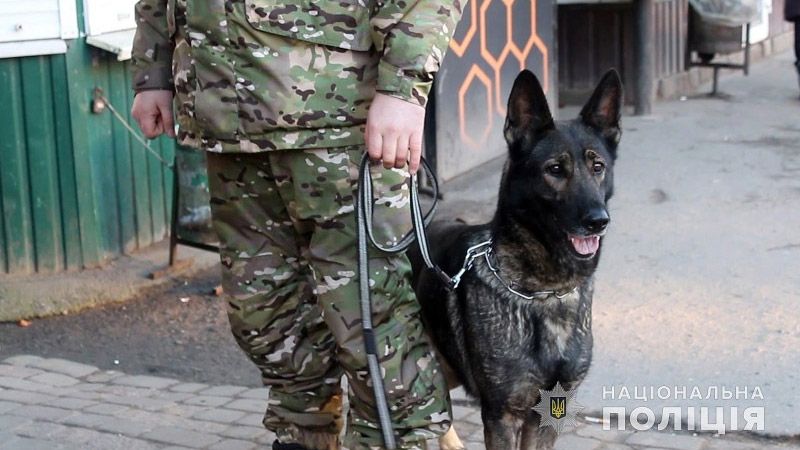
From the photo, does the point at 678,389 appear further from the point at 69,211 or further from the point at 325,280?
the point at 69,211

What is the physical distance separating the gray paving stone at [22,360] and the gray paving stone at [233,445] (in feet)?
4.81

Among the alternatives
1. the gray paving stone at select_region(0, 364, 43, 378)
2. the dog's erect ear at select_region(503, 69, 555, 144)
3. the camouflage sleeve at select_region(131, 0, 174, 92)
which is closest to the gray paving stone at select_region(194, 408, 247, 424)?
the gray paving stone at select_region(0, 364, 43, 378)

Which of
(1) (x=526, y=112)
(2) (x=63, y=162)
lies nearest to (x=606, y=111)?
(1) (x=526, y=112)

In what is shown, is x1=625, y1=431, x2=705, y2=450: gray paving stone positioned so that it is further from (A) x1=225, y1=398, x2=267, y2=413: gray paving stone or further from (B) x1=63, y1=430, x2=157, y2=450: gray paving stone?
(B) x1=63, y1=430, x2=157, y2=450: gray paving stone

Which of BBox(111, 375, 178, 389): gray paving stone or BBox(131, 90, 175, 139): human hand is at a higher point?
BBox(131, 90, 175, 139): human hand

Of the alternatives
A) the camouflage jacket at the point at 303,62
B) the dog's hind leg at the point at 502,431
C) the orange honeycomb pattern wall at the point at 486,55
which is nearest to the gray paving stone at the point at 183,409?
the dog's hind leg at the point at 502,431

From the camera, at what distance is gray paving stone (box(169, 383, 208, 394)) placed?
500 centimetres

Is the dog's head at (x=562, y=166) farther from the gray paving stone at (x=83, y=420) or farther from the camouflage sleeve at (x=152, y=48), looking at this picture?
the gray paving stone at (x=83, y=420)

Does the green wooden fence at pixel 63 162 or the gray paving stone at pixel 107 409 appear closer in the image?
the gray paving stone at pixel 107 409

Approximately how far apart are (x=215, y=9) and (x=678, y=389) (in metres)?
2.46

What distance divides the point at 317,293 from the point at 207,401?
1528mm

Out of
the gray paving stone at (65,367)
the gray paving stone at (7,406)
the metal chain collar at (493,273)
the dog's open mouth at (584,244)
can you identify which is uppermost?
the dog's open mouth at (584,244)

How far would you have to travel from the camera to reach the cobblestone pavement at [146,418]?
431 centimetres

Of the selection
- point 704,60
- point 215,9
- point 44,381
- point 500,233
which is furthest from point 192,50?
point 704,60
